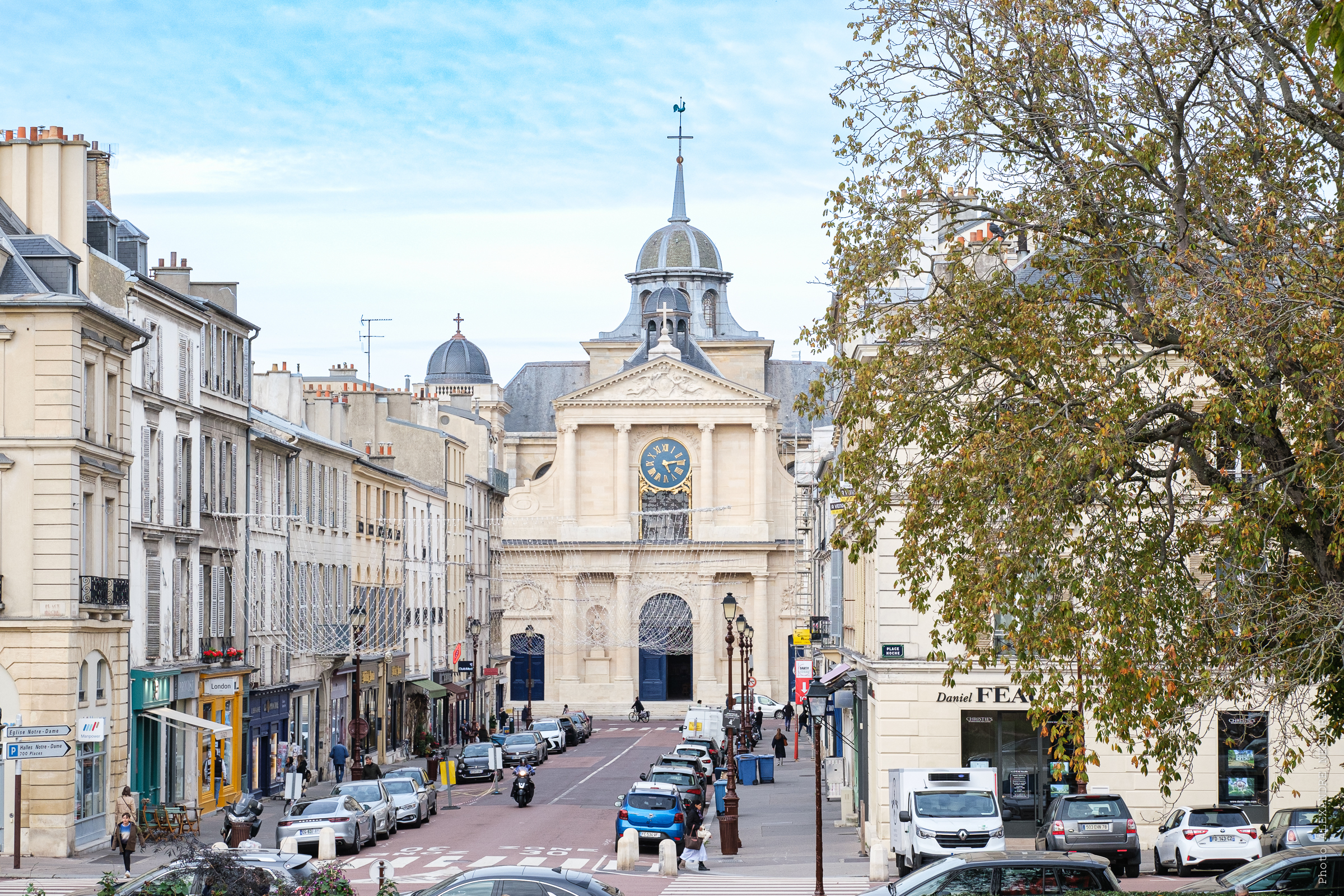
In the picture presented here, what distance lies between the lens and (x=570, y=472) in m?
101

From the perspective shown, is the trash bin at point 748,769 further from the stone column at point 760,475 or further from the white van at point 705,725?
the stone column at point 760,475

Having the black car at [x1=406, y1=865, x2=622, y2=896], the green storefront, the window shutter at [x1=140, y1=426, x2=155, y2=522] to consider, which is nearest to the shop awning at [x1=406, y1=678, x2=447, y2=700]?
the green storefront

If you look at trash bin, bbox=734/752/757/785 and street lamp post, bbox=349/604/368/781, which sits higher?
street lamp post, bbox=349/604/368/781

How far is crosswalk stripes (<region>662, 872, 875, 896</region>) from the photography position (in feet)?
84.8

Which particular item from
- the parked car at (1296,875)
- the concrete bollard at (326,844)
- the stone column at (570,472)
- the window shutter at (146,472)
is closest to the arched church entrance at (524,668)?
the stone column at (570,472)

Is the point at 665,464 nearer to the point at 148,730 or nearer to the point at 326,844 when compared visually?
the point at 148,730

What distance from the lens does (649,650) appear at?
101m

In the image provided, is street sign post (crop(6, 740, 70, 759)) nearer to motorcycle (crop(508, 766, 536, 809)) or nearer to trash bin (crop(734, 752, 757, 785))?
motorcycle (crop(508, 766, 536, 809))

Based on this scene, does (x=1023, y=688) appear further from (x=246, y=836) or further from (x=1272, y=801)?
(x=246, y=836)

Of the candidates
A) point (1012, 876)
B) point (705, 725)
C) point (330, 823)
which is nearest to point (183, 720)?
point (330, 823)

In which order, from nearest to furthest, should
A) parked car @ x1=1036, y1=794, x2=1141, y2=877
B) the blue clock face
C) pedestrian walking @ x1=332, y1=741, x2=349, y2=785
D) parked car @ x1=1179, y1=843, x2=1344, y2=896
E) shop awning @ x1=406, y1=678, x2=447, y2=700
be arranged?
parked car @ x1=1179, y1=843, x2=1344, y2=896 → parked car @ x1=1036, y1=794, x2=1141, y2=877 → pedestrian walking @ x1=332, y1=741, x2=349, y2=785 → shop awning @ x1=406, y1=678, x2=447, y2=700 → the blue clock face

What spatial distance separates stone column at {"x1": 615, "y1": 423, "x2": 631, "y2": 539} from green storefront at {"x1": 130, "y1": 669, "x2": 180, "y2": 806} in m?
64.2

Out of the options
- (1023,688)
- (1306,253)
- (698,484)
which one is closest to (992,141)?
(1306,253)

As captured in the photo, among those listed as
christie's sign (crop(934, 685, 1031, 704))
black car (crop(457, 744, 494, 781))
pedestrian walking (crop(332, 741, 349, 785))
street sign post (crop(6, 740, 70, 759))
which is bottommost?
black car (crop(457, 744, 494, 781))
